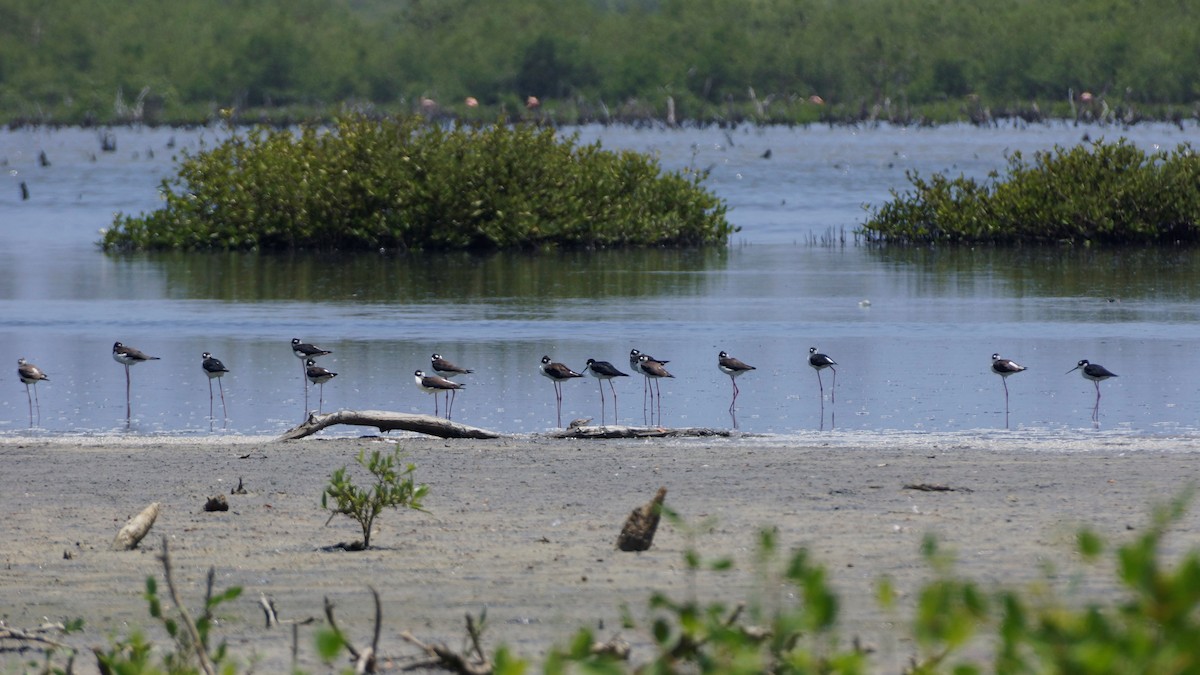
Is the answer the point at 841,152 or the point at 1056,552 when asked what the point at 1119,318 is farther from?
the point at 841,152

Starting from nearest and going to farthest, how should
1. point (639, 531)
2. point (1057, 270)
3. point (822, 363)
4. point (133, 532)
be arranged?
point (639, 531) < point (133, 532) < point (822, 363) < point (1057, 270)

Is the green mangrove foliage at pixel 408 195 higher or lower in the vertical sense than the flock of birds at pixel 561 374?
higher

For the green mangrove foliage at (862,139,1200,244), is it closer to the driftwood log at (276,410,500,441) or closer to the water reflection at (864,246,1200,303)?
the water reflection at (864,246,1200,303)

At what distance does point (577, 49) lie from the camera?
126 m

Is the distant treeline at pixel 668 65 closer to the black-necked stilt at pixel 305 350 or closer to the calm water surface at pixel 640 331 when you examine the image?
the calm water surface at pixel 640 331

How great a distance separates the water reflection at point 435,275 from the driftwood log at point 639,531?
16.4 m

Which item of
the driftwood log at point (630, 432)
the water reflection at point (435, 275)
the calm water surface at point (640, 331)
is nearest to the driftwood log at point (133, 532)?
the driftwood log at point (630, 432)

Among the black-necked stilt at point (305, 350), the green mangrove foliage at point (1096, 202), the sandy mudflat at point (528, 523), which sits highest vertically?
the green mangrove foliage at point (1096, 202)

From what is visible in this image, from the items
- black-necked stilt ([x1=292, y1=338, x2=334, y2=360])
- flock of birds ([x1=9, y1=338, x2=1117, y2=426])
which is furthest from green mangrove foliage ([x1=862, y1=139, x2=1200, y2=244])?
black-necked stilt ([x1=292, y1=338, x2=334, y2=360])

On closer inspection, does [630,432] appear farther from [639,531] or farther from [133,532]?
[133,532]

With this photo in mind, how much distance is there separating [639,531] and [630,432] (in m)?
4.24

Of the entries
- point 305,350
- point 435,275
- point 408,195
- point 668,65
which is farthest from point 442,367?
point 668,65

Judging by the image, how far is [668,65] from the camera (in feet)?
408

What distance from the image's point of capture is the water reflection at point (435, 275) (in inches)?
A: 1005
